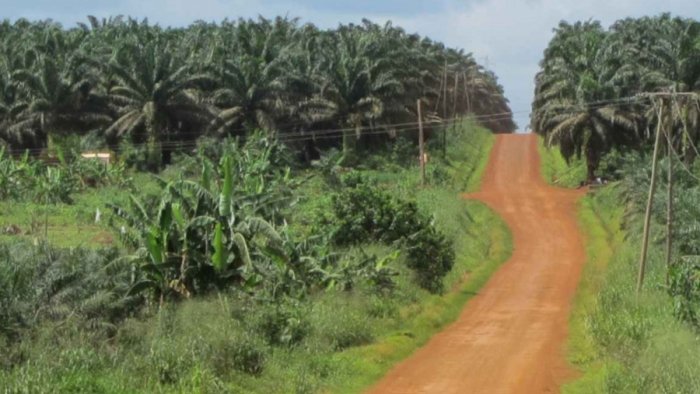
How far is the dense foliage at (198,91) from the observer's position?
65.9 m

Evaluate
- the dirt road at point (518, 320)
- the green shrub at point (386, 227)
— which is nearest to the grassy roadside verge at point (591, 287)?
the dirt road at point (518, 320)

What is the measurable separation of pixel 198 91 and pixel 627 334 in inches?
1818

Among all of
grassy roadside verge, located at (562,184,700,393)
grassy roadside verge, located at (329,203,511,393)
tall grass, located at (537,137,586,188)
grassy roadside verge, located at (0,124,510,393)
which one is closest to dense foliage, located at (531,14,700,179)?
tall grass, located at (537,137,586,188)

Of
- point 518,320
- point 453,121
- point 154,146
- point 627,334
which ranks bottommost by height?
point 518,320

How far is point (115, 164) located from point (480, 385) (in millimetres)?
42350

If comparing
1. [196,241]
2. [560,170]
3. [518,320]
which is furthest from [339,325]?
[560,170]

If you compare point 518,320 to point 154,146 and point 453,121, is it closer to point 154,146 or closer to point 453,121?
point 154,146

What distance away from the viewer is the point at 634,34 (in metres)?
69.7

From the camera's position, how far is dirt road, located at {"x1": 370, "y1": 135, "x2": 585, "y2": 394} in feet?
80.1

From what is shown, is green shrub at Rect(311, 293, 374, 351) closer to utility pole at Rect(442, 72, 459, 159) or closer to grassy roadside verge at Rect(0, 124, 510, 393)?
grassy roadside verge at Rect(0, 124, 510, 393)

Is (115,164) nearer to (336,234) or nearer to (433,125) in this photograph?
(433,125)

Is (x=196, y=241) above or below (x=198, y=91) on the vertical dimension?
below

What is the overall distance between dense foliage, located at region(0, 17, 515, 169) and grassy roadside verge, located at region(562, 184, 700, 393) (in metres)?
27.0

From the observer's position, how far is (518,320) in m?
33.7
